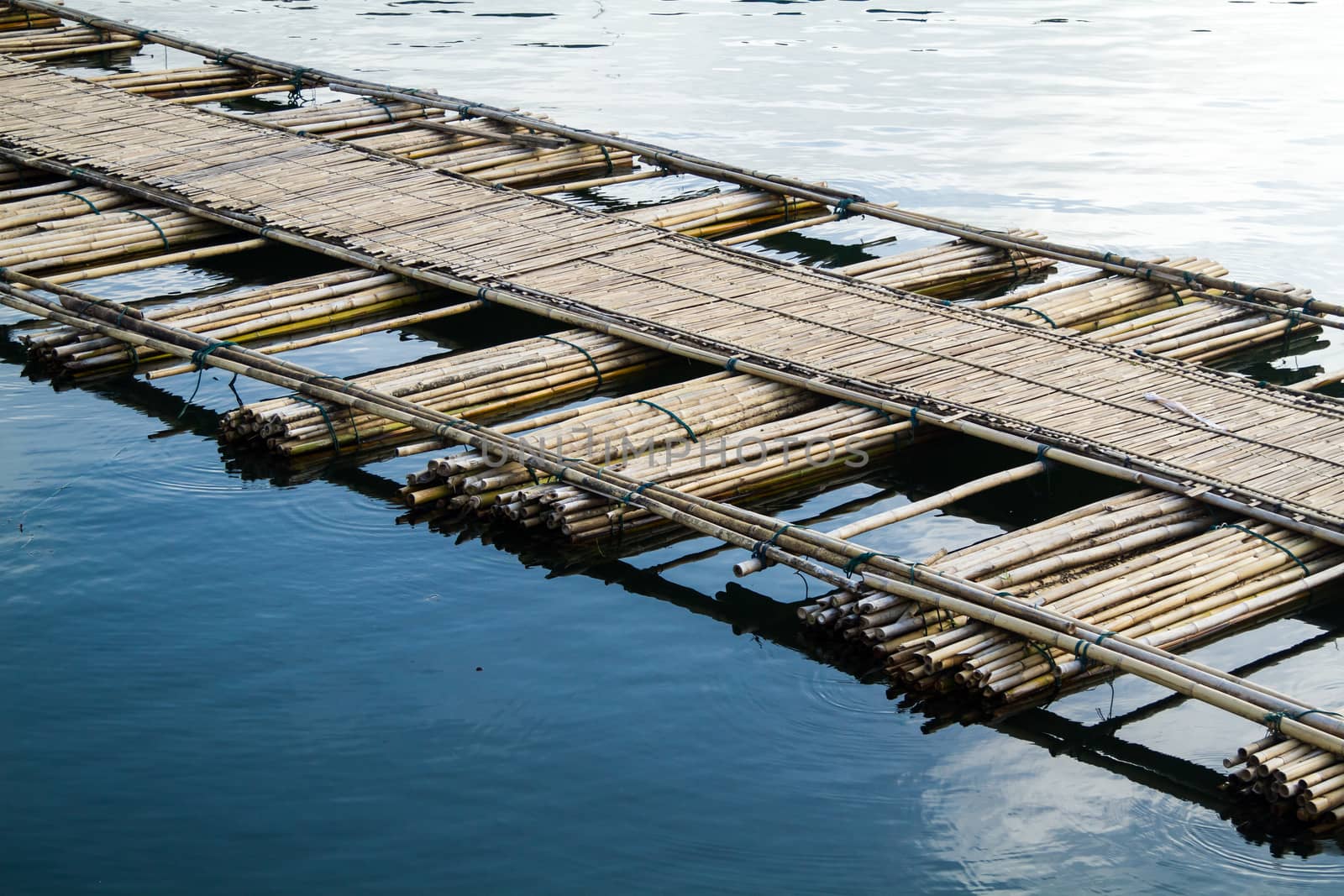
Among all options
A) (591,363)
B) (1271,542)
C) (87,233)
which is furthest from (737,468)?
(87,233)

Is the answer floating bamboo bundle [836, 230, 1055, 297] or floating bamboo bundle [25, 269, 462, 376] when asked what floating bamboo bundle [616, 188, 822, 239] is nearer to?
floating bamboo bundle [836, 230, 1055, 297]

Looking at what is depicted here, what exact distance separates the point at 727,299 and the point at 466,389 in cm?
268

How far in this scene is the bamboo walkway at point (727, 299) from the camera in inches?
465

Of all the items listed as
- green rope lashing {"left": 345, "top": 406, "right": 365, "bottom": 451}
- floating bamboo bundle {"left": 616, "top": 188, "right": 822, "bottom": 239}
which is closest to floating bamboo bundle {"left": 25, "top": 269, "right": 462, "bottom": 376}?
green rope lashing {"left": 345, "top": 406, "right": 365, "bottom": 451}

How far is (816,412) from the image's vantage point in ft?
41.0

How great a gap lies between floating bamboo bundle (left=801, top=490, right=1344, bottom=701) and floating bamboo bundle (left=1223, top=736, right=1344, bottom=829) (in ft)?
3.60

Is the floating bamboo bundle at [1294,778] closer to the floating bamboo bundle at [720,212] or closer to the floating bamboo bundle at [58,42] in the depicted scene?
the floating bamboo bundle at [720,212]

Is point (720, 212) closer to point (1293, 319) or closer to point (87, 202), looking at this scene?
point (1293, 319)

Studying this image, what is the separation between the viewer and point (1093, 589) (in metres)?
10.0

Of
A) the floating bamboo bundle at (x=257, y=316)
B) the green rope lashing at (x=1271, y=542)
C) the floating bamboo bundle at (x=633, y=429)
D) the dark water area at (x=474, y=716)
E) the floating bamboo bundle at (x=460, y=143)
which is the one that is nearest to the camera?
the dark water area at (x=474, y=716)

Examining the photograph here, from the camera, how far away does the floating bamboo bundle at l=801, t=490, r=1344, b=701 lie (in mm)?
9539

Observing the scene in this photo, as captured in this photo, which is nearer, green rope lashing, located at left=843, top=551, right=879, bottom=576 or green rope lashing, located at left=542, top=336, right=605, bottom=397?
green rope lashing, located at left=843, top=551, right=879, bottom=576

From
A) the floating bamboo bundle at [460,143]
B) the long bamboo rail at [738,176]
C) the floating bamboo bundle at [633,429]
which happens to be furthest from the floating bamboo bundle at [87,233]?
the floating bamboo bundle at [633,429]

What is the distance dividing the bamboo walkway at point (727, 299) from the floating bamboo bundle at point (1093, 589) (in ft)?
1.66
